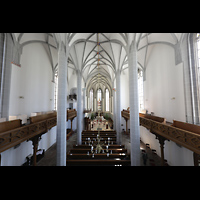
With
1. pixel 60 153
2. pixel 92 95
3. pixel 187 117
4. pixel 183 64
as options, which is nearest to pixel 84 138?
pixel 60 153

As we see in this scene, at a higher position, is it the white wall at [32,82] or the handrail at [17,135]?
the white wall at [32,82]

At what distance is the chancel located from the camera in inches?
264

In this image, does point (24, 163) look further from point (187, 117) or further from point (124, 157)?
point (187, 117)

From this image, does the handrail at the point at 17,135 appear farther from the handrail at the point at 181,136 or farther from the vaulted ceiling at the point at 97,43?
the handrail at the point at 181,136

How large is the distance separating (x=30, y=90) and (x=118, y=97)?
34.3ft

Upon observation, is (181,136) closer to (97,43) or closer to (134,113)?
(134,113)

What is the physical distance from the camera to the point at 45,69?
1271cm

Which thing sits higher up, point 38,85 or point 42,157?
point 38,85

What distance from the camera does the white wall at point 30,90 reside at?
323 inches

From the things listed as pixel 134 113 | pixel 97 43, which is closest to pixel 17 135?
pixel 134 113

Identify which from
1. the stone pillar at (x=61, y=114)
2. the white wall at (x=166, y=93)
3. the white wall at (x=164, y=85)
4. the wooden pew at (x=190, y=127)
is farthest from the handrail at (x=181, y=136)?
the stone pillar at (x=61, y=114)

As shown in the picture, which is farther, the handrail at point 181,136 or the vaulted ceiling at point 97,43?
the vaulted ceiling at point 97,43
